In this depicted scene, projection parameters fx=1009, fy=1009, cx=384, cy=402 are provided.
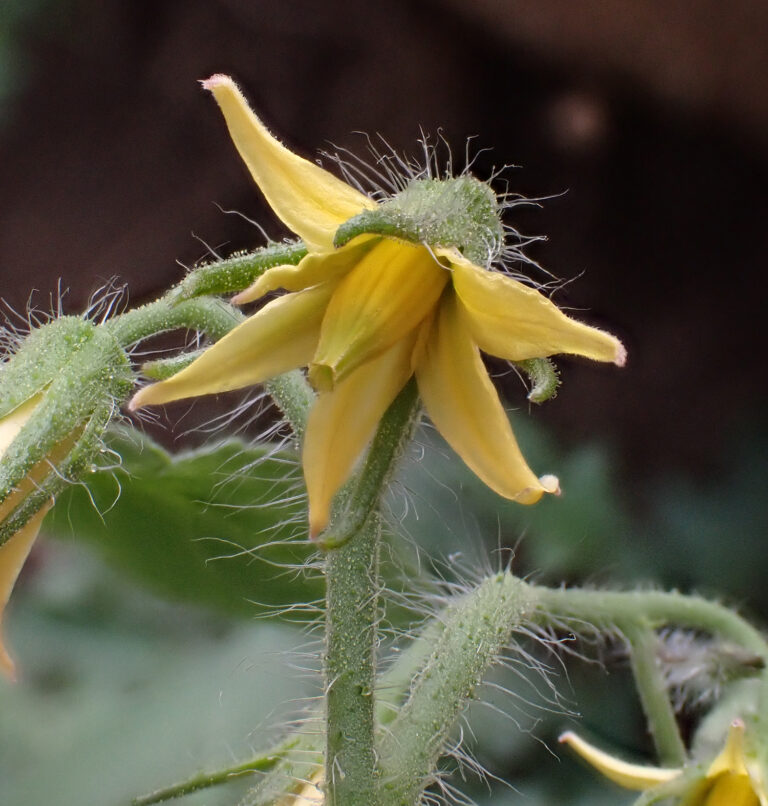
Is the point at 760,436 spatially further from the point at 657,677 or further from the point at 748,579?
the point at 657,677

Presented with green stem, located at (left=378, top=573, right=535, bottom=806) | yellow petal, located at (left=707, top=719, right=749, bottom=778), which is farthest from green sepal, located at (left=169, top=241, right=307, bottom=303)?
yellow petal, located at (left=707, top=719, right=749, bottom=778)

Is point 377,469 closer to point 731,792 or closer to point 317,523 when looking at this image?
point 317,523

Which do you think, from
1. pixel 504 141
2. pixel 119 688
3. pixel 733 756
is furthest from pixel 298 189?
pixel 504 141

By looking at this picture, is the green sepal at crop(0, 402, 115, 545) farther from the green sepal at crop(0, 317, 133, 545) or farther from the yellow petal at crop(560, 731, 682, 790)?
the yellow petal at crop(560, 731, 682, 790)

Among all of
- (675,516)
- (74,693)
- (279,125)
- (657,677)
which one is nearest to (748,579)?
(675,516)

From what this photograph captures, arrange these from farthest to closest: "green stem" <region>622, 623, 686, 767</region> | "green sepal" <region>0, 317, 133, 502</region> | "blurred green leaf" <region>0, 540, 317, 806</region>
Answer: "blurred green leaf" <region>0, 540, 317, 806</region>
"green stem" <region>622, 623, 686, 767</region>
"green sepal" <region>0, 317, 133, 502</region>
